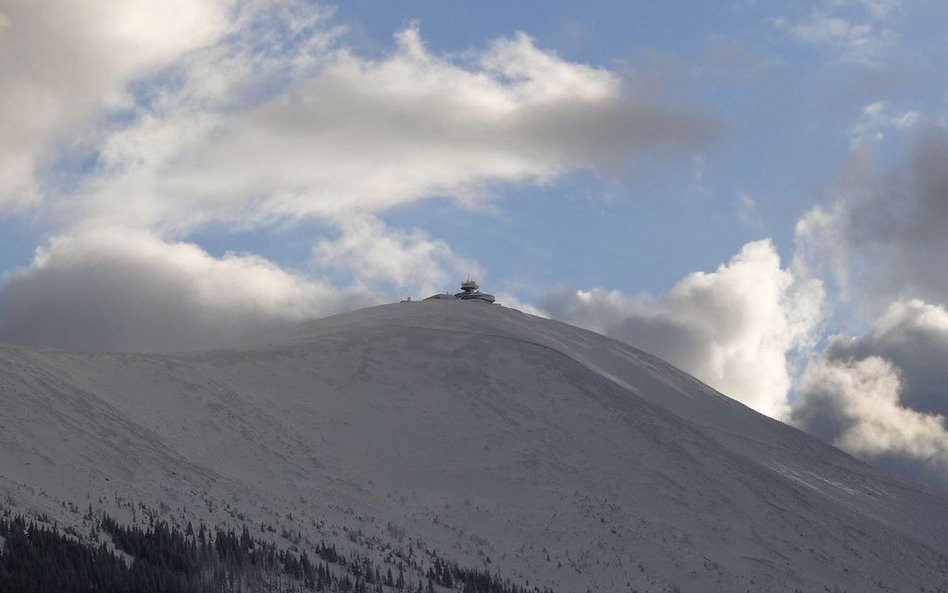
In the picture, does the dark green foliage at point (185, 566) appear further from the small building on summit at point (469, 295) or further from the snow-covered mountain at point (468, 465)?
the small building on summit at point (469, 295)

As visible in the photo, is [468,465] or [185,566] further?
[468,465]

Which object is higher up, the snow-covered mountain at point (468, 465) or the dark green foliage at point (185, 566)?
the snow-covered mountain at point (468, 465)

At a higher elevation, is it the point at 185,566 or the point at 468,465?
the point at 468,465

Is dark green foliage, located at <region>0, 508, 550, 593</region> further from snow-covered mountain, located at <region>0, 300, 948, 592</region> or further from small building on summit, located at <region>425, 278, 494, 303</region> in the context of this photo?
small building on summit, located at <region>425, 278, 494, 303</region>

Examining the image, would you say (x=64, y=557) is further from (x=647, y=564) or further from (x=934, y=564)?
(x=934, y=564)

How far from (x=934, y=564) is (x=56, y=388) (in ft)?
119

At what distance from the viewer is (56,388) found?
52750mm

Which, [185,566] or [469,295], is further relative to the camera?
[469,295]

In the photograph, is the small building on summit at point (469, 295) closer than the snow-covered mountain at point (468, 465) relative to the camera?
No

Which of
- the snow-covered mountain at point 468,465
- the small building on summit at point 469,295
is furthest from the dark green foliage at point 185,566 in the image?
the small building on summit at point 469,295

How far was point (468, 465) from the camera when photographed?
58.5 m

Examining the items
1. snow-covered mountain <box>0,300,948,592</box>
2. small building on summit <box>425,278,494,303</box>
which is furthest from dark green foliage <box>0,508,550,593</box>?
small building on summit <box>425,278,494,303</box>

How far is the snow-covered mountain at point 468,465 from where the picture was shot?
47.8 meters

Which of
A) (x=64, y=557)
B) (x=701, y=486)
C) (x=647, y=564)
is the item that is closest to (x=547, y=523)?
(x=647, y=564)
